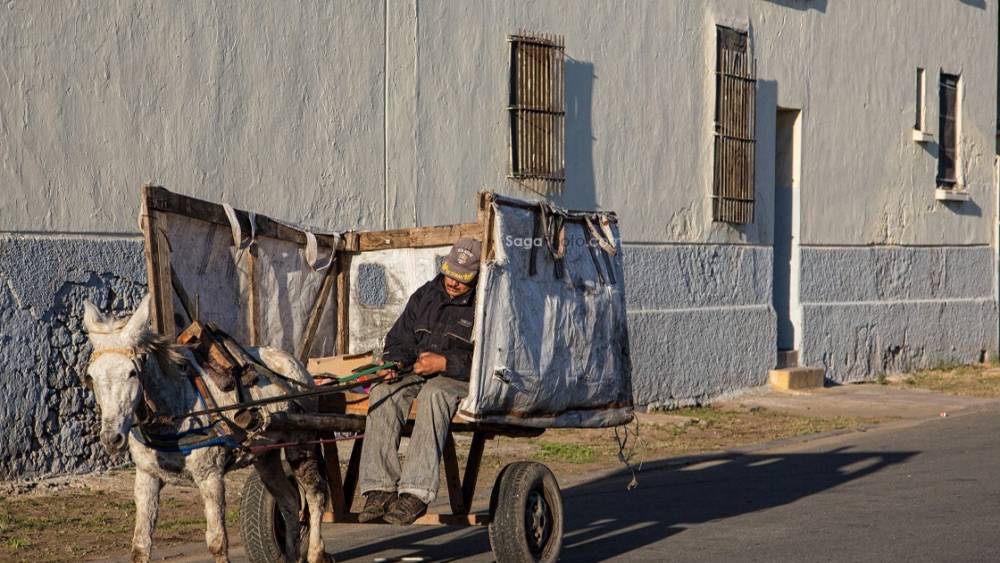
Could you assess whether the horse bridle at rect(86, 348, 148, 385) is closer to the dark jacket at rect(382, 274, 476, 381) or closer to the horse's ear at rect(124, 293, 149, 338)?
the horse's ear at rect(124, 293, 149, 338)

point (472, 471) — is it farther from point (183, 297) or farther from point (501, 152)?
point (501, 152)

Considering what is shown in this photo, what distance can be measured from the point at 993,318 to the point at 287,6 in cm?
1506

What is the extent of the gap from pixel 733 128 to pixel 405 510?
11027 millimetres

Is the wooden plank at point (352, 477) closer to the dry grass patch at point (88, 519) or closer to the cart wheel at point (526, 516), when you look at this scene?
the cart wheel at point (526, 516)

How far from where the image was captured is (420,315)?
7820mm

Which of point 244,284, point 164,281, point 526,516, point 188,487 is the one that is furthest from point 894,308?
point 164,281

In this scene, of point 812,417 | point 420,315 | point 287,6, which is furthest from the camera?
point 812,417

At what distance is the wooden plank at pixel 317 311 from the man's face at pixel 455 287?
5.36ft

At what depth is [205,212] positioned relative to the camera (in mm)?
7660

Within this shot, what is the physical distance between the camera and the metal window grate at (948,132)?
21594 millimetres

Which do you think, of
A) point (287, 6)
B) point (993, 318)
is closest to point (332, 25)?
point (287, 6)

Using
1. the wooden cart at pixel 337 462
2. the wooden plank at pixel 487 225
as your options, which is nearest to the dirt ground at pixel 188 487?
the wooden cart at pixel 337 462

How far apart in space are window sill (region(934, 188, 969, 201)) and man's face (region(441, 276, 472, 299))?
15.2 metres

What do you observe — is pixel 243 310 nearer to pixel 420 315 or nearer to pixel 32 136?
pixel 420 315
